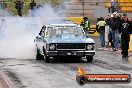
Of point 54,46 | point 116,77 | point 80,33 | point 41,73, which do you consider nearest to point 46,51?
point 54,46

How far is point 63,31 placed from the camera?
729 inches

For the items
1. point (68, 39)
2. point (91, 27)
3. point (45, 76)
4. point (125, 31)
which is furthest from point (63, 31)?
point (91, 27)

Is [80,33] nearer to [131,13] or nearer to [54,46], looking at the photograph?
[54,46]

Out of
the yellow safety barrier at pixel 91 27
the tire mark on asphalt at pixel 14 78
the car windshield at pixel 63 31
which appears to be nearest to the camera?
the tire mark on asphalt at pixel 14 78

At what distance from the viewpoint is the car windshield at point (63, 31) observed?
18.4 metres

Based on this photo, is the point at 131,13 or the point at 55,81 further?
the point at 131,13

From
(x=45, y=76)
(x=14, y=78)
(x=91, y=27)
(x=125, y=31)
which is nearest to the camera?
(x=14, y=78)

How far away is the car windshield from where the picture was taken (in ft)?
60.5

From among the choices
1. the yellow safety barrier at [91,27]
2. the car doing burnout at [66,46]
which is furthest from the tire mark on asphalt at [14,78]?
the yellow safety barrier at [91,27]

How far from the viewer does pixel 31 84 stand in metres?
11.3

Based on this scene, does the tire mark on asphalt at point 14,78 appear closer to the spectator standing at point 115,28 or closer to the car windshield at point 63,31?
the car windshield at point 63,31

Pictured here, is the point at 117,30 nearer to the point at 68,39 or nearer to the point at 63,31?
the point at 63,31

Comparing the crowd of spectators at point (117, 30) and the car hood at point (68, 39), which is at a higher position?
the car hood at point (68, 39)

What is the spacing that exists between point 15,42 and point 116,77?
19.0 meters
